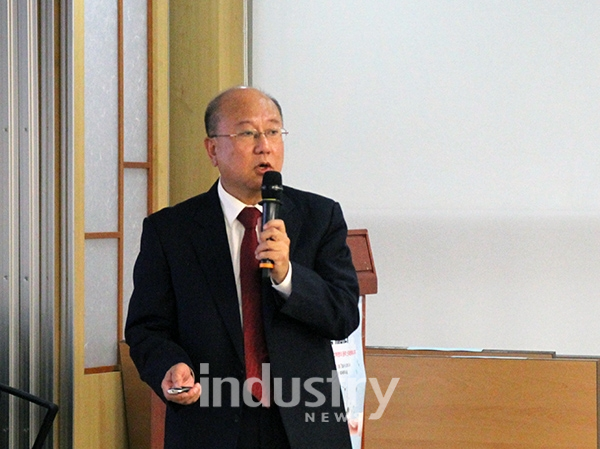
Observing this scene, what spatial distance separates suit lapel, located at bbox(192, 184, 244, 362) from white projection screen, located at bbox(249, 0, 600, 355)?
2.75m

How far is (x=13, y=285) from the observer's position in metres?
3.01

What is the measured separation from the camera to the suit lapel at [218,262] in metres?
1.70

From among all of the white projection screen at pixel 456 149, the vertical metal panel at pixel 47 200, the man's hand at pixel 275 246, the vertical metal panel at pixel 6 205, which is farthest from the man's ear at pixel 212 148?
the white projection screen at pixel 456 149

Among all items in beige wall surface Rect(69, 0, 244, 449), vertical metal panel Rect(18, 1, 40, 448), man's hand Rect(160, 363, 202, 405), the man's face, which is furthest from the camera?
beige wall surface Rect(69, 0, 244, 449)

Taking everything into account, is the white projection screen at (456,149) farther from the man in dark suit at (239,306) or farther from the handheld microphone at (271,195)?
the handheld microphone at (271,195)

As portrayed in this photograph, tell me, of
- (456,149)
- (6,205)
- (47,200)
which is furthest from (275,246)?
(456,149)

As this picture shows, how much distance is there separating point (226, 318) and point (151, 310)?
16 cm

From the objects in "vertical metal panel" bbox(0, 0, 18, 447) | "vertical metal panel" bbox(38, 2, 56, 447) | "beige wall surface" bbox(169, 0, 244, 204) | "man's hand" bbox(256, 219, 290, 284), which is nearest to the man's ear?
"man's hand" bbox(256, 219, 290, 284)

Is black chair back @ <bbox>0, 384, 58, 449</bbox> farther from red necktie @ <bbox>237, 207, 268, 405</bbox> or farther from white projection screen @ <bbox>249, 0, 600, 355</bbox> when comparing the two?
white projection screen @ <bbox>249, 0, 600, 355</bbox>

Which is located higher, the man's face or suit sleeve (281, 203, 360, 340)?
the man's face

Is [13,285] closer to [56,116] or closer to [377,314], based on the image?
[56,116]

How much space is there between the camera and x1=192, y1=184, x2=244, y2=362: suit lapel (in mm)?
1696

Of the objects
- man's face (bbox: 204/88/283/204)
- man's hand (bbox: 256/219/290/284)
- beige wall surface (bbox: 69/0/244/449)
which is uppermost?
beige wall surface (bbox: 69/0/244/449)

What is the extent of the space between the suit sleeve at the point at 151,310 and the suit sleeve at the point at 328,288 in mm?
250
